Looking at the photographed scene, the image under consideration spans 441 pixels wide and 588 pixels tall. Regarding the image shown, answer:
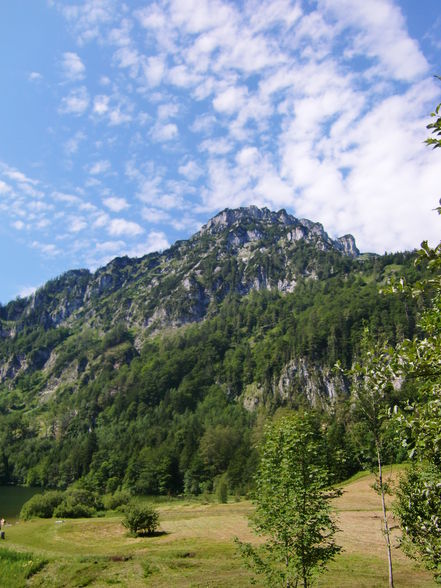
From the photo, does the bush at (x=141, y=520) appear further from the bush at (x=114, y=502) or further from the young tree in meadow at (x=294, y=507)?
the young tree in meadow at (x=294, y=507)

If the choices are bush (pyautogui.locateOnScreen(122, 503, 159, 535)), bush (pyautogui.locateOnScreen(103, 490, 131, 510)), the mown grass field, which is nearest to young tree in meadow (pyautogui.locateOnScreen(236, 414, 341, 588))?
the mown grass field

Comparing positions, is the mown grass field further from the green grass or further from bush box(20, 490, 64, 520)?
bush box(20, 490, 64, 520)

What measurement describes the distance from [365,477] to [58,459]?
134 meters

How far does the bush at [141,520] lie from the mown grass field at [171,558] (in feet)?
4.76

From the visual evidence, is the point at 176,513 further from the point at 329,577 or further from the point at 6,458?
the point at 6,458

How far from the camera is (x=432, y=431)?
684cm

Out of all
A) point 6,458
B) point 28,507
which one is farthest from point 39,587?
point 6,458

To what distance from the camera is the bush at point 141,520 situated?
5172 centimetres

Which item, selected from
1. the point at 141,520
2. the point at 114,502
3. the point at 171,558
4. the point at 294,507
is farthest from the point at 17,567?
the point at 114,502

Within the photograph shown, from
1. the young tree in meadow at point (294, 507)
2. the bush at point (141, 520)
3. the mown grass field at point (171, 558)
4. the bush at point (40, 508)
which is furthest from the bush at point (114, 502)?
the young tree in meadow at point (294, 507)

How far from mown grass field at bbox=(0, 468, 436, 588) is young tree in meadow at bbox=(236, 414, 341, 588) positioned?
112cm

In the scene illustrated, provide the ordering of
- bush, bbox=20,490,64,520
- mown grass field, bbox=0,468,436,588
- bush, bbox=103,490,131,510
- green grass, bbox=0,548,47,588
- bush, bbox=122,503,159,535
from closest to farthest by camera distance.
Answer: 1. mown grass field, bbox=0,468,436,588
2. green grass, bbox=0,548,47,588
3. bush, bbox=122,503,159,535
4. bush, bbox=20,490,64,520
5. bush, bbox=103,490,131,510

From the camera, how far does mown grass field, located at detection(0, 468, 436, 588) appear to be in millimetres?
27120

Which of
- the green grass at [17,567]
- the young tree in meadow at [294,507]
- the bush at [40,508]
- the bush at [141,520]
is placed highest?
the young tree in meadow at [294,507]
